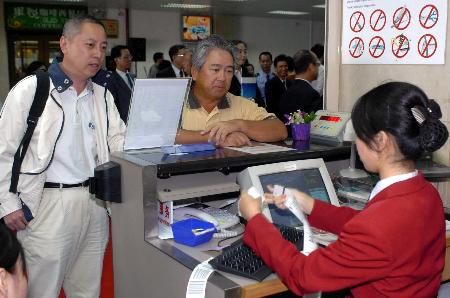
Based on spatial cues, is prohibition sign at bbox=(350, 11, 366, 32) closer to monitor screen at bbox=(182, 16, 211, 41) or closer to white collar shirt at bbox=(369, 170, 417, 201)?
white collar shirt at bbox=(369, 170, 417, 201)

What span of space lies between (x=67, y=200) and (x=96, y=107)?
0.45 metres

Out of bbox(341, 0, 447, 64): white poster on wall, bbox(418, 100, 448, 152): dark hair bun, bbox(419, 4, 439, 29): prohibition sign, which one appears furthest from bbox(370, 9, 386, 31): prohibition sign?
bbox(418, 100, 448, 152): dark hair bun

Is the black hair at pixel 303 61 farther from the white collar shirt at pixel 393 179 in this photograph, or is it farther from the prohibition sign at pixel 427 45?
the white collar shirt at pixel 393 179

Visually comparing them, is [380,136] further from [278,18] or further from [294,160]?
[278,18]

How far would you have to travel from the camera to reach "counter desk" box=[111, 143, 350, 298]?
1681mm

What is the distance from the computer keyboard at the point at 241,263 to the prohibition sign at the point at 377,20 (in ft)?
4.68

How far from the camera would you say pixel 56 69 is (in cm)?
226

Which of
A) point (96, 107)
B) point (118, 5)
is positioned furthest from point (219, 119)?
point (118, 5)

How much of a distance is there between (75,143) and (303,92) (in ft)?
7.92

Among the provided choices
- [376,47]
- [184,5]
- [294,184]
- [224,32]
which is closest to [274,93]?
[376,47]

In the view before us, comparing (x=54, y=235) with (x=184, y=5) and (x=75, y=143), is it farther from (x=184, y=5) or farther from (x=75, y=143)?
(x=184, y=5)

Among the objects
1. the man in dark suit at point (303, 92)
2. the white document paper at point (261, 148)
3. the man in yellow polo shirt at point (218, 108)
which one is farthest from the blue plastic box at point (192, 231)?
the man in dark suit at point (303, 92)

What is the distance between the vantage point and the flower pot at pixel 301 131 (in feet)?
7.75

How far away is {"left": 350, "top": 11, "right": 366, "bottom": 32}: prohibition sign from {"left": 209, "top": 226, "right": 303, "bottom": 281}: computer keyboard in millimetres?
1492
